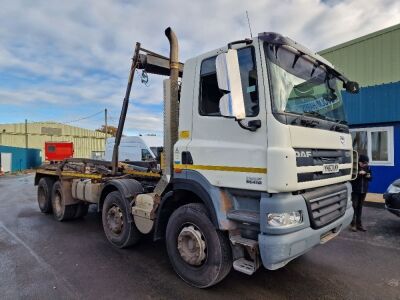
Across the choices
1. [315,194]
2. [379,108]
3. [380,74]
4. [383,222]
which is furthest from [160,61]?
[380,74]

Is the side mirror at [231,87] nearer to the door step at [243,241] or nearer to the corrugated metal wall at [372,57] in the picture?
the door step at [243,241]

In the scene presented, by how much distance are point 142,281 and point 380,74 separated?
40.9 feet

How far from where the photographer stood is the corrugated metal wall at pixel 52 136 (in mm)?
42969

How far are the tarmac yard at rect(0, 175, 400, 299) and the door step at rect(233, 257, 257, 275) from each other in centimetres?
48

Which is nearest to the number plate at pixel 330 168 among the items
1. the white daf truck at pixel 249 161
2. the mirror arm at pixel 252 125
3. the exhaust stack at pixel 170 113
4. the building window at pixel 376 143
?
the white daf truck at pixel 249 161

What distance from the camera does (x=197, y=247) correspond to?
13.2ft

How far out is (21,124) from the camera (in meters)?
46.4

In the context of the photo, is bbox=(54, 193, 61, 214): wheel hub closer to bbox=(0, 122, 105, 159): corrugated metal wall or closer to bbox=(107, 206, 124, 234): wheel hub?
bbox=(107, 206, 124, 234): wheel hub

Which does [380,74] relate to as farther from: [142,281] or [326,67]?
[142,281]

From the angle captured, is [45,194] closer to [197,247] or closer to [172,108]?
[172,108]

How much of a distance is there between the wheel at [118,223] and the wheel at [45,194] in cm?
366

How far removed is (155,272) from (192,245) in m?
0.91

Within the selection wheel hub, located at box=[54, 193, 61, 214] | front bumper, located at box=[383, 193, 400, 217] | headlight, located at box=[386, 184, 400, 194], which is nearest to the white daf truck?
front bumper, located at box=[383, 193, 400, 217]

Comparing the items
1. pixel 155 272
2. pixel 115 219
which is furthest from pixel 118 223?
pixel 155 272
